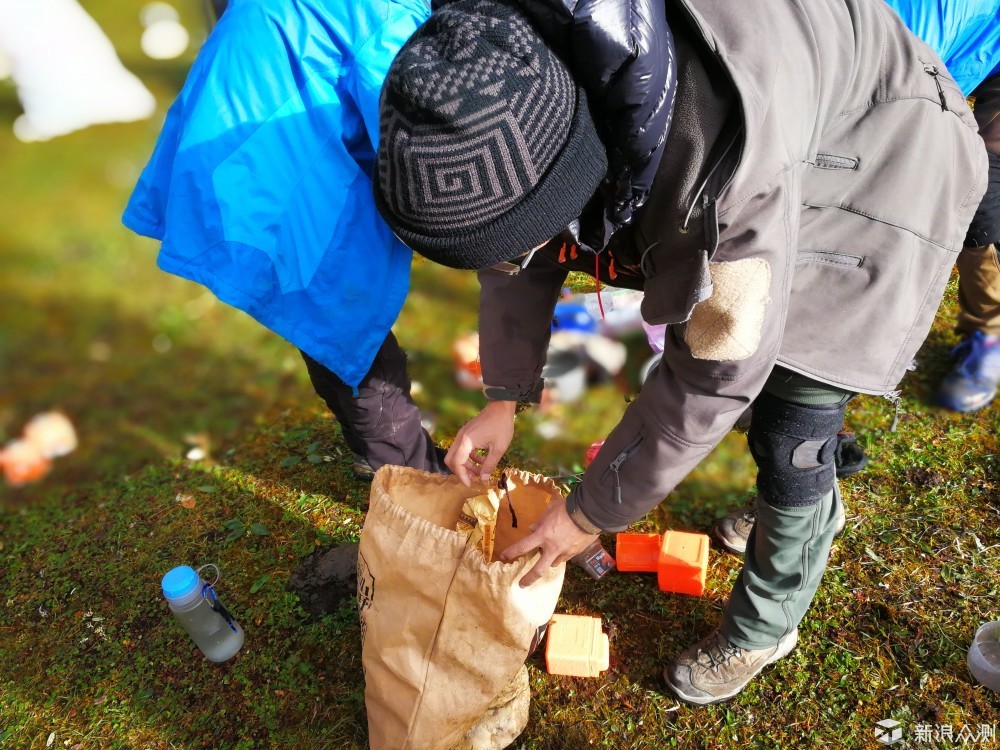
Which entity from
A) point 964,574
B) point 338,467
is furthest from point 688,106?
point 338,467

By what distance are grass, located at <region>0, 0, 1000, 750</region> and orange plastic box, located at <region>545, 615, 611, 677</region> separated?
0.07 metres

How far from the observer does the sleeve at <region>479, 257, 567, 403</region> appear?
178 cm

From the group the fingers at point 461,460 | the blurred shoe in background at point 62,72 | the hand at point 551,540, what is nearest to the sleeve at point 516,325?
the fingers at point 461,460

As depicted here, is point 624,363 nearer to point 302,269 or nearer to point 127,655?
point 302,269

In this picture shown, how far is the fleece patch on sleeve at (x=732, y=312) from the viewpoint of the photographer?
44.1 inches

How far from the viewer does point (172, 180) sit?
1.76 metres

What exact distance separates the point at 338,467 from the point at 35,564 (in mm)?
1160

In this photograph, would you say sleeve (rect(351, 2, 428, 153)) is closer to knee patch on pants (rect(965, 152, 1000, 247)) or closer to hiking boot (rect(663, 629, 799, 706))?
knee patch on pants (rect(965, 152, 1000, 247))

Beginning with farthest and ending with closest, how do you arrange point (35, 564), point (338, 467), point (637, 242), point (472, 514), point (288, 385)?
1. point (288, 385)
2. point (338, 467)
3. point (35, 564)
4. point (472, 514)
5. point (637, 242)

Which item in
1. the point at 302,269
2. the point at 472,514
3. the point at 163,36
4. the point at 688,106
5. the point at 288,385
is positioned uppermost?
the point at 688,106

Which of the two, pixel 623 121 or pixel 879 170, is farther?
pixel 879 170

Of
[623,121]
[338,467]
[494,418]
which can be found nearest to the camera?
[623,121]

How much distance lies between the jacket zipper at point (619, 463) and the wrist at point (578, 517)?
0.10 metres

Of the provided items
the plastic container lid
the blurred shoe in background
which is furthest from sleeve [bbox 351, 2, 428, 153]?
the plastic container lid
